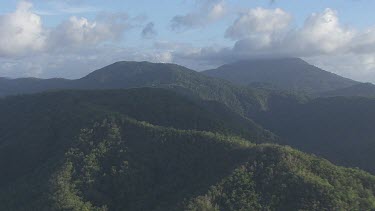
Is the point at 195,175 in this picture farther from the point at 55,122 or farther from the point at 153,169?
the point at 55,122

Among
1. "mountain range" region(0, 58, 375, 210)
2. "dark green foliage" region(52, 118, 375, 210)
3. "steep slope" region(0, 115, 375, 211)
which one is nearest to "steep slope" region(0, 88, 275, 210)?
"mountain range" region(0, 58, 375, 210)

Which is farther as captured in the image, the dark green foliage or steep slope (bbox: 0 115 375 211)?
steep slope (bbox: 0 115 375 211)

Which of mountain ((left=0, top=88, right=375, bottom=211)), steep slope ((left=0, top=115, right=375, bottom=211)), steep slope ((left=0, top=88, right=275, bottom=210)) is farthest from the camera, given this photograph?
steep slope ((left=0, top=88, right=275, bottom=210))

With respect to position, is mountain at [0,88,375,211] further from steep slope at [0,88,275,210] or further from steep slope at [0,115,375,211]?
steep slope at [0,88,275,210]

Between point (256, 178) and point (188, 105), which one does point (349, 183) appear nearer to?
point (256, 178)

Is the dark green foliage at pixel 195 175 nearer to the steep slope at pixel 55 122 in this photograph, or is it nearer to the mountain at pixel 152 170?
the mountain at pixel 152 170

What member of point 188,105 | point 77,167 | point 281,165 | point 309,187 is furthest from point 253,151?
point 188,105
